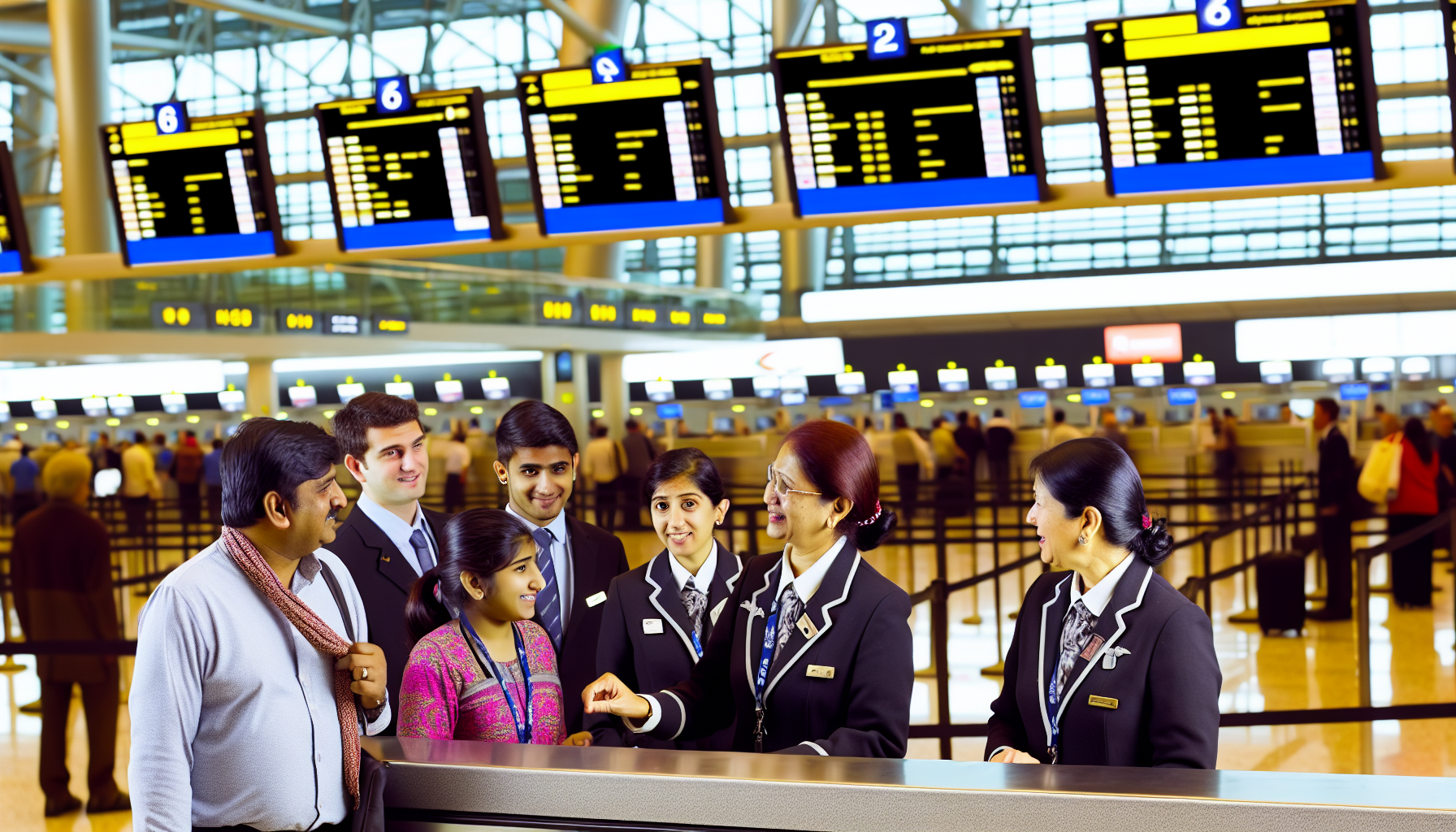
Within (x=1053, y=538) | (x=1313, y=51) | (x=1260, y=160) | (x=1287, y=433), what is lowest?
(x=1287, y=433)

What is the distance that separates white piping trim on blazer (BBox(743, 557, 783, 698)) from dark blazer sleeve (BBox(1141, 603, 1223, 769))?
0.78 metres

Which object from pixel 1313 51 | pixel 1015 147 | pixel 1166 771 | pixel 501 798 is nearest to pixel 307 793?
pixel 501 798

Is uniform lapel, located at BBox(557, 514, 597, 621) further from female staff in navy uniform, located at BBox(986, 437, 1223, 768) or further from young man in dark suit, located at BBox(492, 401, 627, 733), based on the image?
female staff in navy uniform, located at BBox(986, 437, 1223, 768)

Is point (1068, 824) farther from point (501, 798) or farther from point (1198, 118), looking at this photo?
point (1198, 118)

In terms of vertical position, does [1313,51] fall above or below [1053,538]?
above

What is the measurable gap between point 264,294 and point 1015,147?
1509cm

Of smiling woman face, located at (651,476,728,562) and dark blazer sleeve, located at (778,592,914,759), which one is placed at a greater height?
smiling woman face, located at (651,476,728,562)

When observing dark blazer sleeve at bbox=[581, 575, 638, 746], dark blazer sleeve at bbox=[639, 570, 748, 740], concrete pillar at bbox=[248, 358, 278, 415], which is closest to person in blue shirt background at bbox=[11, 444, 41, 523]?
concrete pillar at bbox=[248, 358, 278, 415]

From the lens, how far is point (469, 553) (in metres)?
2.76

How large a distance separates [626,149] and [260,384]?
15.0 metres

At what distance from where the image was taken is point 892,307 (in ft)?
104

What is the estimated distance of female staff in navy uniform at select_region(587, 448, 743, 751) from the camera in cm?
322

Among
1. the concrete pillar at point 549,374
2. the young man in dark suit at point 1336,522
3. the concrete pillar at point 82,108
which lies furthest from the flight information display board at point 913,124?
the concrete pillar at point 549,374

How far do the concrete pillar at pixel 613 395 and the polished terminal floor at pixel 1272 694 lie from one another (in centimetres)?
1143
